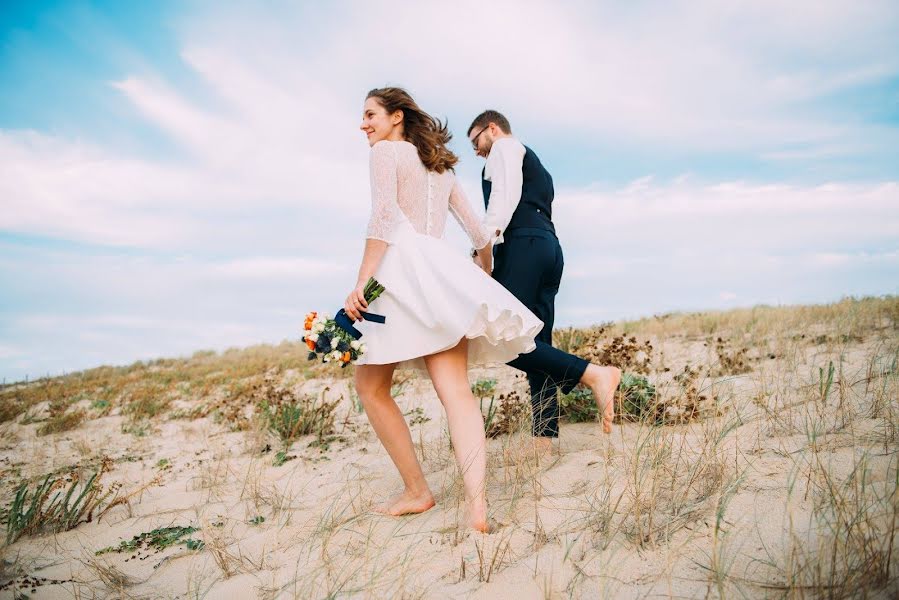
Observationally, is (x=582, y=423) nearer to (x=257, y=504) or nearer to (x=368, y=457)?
(x=368, y=457)

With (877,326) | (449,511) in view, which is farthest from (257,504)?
(877,326)

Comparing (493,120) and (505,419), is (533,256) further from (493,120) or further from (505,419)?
(505,419)

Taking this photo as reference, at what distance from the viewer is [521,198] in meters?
4.14

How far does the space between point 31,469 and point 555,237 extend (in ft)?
17.9

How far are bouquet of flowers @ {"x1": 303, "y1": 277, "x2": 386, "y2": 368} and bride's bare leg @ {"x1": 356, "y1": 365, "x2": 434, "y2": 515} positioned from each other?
10.5 inches

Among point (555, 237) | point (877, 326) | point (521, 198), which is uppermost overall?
point (521, 198)

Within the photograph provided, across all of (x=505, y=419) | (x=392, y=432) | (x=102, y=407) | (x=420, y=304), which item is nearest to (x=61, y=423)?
(x=102, y=407)

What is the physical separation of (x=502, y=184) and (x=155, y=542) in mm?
3202

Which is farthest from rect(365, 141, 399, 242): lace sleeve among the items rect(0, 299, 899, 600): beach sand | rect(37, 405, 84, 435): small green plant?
rect(37, 405, 84, 435): small green plant

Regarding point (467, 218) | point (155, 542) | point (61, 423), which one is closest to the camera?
point (155, 542)

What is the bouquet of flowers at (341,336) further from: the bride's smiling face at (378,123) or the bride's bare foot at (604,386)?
the bride's bare foot at (604,386)

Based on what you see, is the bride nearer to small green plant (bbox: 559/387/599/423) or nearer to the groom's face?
the groom's face

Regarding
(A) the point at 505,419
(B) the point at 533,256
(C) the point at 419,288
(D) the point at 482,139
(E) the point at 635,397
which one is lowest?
(A) the point at 505,419

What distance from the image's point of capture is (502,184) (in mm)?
3971
